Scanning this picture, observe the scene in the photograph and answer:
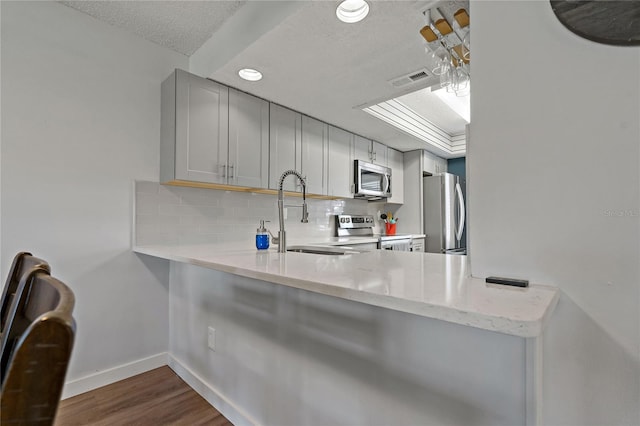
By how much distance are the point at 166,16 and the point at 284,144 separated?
4.02 ft

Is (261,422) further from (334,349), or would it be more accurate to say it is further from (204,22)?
(204,22)

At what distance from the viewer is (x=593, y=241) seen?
76 centimetres

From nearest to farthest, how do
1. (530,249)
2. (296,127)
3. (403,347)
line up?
(530,249) < (403,347) < (296,127)

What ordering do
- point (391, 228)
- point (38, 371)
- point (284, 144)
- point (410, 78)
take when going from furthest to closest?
1. point (391, 228)
2. point (284, 144)
3. point (410, 78)
4. point (38, 371)

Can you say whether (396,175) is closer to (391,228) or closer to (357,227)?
(391,228)

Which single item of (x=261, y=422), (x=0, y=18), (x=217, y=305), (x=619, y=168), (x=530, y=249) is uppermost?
(x=0, y=18)

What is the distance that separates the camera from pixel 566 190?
796 millimetres

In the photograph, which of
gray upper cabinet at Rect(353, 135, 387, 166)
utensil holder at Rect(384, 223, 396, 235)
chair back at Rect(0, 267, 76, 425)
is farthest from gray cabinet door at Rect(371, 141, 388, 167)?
chair back at Rect(0, 267, 76, 425)

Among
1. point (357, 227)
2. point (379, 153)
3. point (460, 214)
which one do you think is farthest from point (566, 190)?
point (460, 214)

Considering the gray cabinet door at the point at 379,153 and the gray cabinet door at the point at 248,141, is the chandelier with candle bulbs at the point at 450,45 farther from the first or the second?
the gray cabinet door at the point at 379,153

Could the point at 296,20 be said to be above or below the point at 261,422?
above

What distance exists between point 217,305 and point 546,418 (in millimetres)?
1610

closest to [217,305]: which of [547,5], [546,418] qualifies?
[546,418]

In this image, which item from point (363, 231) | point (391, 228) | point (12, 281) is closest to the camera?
point (12, 281)
